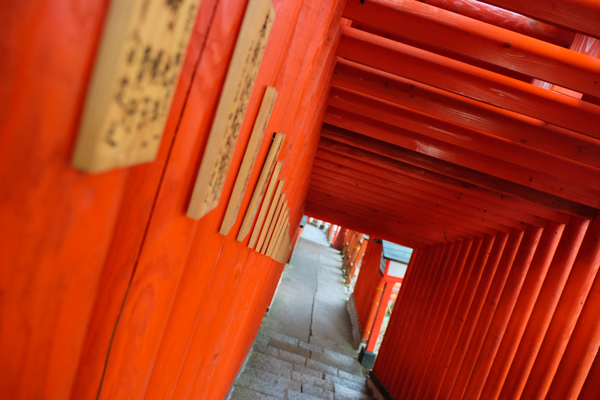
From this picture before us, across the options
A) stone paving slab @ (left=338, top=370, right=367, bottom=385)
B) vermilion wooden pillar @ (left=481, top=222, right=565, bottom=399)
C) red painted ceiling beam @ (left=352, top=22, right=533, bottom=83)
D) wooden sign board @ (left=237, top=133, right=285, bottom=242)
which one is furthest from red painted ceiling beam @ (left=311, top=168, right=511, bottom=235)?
wooden sign board @ (left=237, top=133, right=285, bottom=242)

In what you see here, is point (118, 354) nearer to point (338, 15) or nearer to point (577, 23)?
point (338, 15)

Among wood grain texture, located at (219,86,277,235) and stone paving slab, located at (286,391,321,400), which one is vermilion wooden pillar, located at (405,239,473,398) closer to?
stone paving slab, located at (286,391,321,400)

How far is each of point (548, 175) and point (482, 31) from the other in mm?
2460

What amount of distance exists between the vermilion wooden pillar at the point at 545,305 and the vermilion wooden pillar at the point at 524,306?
158 millimetres

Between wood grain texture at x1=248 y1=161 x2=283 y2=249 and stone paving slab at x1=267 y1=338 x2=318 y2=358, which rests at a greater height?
wood grain texture at x1=248 y1=161 x2=283 y2=249

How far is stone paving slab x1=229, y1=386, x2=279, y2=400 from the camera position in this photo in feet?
17.3

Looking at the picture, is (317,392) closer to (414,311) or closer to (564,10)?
(414,311)

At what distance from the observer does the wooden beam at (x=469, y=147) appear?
3914 mm

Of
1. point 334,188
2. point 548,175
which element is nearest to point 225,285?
point 548,175

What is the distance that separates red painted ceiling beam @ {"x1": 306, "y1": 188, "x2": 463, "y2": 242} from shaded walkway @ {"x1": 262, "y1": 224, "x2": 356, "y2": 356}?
3990mm

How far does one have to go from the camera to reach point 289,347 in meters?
8.85

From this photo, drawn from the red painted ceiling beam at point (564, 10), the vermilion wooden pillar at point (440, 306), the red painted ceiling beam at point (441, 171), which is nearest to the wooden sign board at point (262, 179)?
the red painted ceiling beam at point (564, 10)

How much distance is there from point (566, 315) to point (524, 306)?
704mm

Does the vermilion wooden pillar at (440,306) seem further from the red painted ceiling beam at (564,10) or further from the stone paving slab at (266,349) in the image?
the red painted ceiling beam at (564,10)
